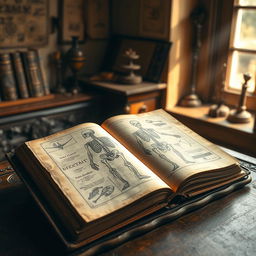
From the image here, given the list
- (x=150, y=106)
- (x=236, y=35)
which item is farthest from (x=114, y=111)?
(x=236, y=35)

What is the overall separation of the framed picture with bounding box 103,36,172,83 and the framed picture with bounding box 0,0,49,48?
59cm

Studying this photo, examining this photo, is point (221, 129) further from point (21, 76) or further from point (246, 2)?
point (21, 76)

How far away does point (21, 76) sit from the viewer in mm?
2422

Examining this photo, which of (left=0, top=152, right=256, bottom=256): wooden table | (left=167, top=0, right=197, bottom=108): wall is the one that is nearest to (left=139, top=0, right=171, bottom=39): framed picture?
(left=167, top=0, right=197, bottom=108): wall

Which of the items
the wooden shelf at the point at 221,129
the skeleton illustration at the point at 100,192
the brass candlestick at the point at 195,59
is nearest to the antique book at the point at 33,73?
the wooden shelf at the point at 221,129

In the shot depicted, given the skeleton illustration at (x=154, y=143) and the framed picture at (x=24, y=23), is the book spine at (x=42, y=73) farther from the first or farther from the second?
the skeleton illustration at (x=154, y=143)

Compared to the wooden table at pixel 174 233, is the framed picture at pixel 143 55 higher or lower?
higher

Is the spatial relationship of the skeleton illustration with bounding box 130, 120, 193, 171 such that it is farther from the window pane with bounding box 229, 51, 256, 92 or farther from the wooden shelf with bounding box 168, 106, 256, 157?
the window pane with bounding box 229, 51, 256, 92

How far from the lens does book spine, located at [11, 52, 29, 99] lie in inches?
93.7

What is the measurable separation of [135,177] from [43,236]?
0.29 meters

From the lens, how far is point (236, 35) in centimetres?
264

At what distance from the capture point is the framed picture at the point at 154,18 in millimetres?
2654

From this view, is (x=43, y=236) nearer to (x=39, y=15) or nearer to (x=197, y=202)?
(x=197, y=202)

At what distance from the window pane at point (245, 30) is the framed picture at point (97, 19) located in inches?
42.6
